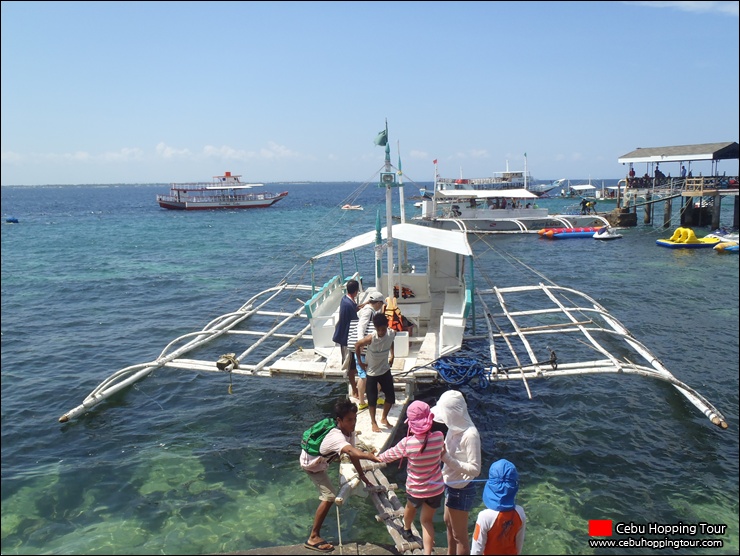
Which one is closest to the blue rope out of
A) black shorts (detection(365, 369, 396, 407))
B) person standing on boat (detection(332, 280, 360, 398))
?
black shorts (detection(365, 369, 396, 407))

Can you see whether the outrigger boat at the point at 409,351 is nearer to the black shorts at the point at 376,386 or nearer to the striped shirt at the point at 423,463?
the black shorts at the point at 376,386

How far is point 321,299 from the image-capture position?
1270 cm

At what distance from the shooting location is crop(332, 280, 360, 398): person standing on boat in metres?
9.12

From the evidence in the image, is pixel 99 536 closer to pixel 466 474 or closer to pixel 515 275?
pixel 466 474

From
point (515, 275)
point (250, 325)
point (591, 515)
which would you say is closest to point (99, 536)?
point (591, 515)

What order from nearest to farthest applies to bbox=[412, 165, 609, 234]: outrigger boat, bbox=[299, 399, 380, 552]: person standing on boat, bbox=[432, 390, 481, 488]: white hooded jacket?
bbox=[432, 390, 481, 488]: white hooded jacket
bbox=[299, 399, 380, 552]: person standing on boat
bbox=[412, 165, 609, 234]: outrigger boat

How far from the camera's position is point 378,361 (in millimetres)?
7824

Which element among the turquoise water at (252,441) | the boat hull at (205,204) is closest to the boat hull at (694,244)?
the turquoise water at (252,441)

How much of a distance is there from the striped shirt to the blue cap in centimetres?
77

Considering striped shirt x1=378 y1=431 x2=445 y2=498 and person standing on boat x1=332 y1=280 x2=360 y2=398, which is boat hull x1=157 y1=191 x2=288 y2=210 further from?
striped shirt x1=378 y1=431 x2=445 y2=498

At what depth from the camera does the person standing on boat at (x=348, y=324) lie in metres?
9.12

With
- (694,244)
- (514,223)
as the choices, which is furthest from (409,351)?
(514,223)

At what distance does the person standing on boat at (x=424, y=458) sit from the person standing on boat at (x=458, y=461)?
10 centimetres

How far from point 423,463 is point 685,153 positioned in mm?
48937
